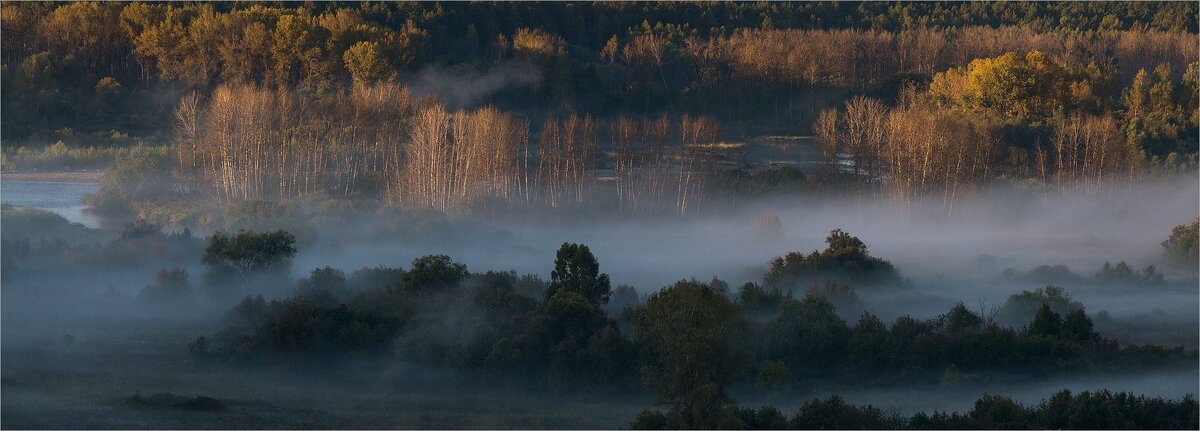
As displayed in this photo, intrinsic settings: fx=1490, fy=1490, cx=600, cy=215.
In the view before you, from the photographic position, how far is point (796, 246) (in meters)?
38.5

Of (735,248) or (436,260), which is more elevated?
(436,260)

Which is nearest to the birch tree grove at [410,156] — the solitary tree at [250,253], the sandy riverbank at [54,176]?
the sandy riverbank at [54,176]

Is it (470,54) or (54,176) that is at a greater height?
(470,54)

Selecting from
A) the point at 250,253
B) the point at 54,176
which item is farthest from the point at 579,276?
the point at 54,176

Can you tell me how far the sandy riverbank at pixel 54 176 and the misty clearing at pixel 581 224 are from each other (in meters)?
0.14

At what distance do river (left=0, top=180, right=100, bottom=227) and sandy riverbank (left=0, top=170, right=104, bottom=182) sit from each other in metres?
0.33

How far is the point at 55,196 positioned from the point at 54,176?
11.8ft

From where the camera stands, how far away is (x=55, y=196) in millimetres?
46062

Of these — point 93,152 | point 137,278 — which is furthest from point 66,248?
point 93,152

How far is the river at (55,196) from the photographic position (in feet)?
139

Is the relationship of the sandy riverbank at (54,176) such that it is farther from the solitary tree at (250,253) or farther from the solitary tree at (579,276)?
the solitary tree at (579,276)

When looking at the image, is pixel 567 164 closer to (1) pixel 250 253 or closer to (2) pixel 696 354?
(1) pixel 250 253

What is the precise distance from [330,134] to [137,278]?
2131 cm

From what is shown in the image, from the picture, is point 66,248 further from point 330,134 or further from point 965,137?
point 965,137
